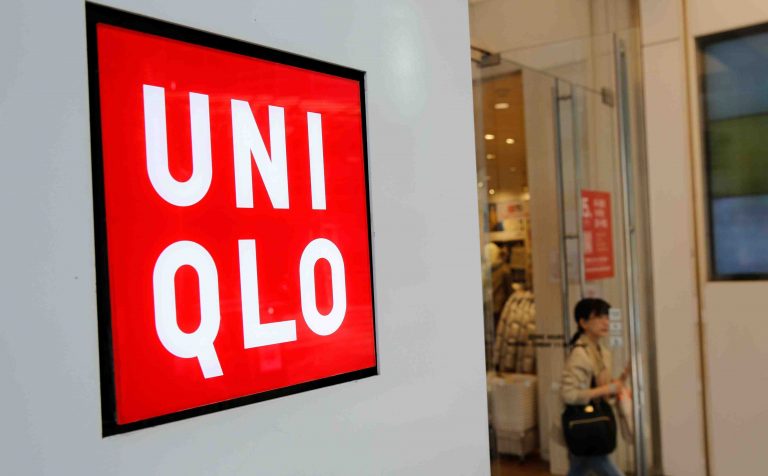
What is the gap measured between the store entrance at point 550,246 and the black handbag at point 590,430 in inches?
16.0

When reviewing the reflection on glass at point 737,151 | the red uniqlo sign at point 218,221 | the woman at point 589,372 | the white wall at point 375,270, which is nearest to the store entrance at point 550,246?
the woman at point 589,372

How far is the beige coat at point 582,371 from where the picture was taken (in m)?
3.83

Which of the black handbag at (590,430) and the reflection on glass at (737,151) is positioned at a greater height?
the reflection on glass at (737,151)

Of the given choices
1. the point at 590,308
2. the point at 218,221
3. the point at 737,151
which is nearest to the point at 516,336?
the point at 590,308

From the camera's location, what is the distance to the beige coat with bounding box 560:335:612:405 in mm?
3830

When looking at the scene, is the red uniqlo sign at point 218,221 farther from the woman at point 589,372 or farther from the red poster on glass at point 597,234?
the red poster on glass at point 597,234

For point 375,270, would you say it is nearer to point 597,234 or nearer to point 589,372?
point 589,372

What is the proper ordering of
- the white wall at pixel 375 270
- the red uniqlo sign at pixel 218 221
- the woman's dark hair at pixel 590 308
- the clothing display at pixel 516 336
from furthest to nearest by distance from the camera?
1. the clothing display at pixel 516 336
2. the woman's dark hair at pixel 590 308
3. the red uniqlo sign at pixel 218 221
4. the white wall at pixel 375 270

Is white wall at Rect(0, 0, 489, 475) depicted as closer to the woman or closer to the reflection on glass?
the woman

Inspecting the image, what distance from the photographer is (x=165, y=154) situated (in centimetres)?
148

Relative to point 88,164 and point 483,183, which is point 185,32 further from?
point 483,183

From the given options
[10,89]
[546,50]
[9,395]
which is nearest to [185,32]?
[10,89]

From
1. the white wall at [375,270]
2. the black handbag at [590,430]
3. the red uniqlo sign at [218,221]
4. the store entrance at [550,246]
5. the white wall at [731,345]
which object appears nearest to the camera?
the white wall at [375,270]

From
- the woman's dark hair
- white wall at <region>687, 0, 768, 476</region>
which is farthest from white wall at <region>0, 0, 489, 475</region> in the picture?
white wall at <region>687, 0, 768, 476</region>
